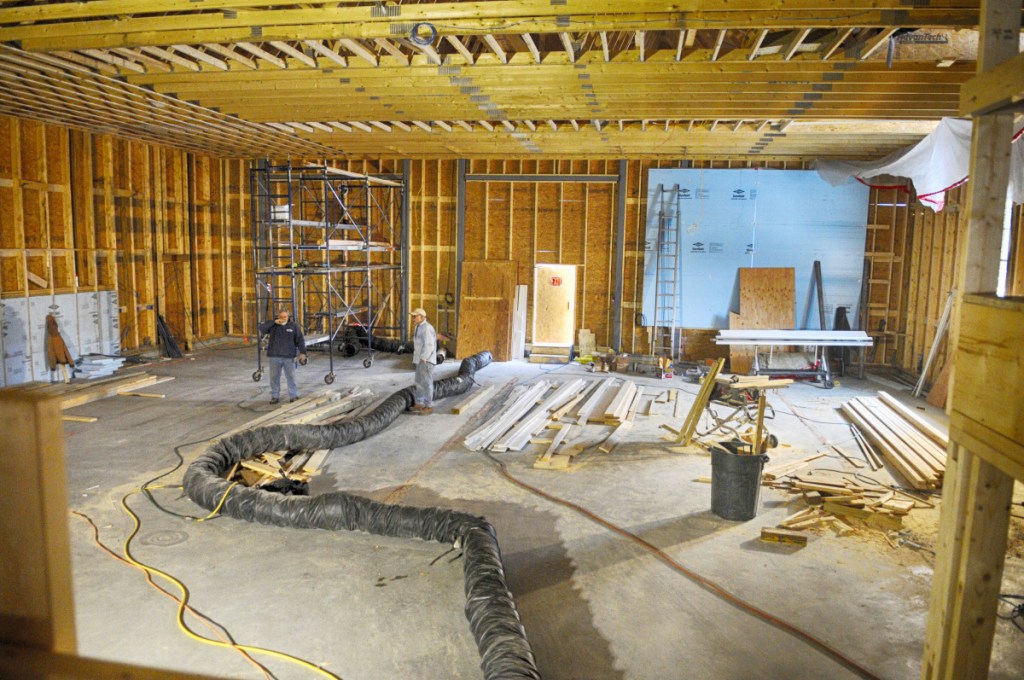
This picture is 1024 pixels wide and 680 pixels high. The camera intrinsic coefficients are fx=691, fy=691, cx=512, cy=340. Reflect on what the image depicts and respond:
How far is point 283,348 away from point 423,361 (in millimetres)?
2377

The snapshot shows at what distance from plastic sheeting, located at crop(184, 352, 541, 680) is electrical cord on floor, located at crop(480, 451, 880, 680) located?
153 cm

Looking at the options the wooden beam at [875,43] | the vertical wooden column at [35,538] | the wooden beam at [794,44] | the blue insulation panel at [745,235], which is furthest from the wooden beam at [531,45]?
the blue insulation panel at [745,235]

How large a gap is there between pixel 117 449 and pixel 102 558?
11.6 ft

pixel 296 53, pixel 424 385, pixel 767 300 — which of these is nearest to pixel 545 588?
pixel 424 385

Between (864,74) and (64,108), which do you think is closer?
(864,74)

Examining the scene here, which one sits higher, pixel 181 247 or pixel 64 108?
pixel 64 108

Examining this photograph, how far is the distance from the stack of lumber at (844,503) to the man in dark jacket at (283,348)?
7.83 meters

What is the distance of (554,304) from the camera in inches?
717

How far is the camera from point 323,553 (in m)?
6.52

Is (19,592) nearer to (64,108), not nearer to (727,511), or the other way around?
(727,511)

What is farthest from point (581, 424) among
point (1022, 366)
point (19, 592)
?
point (19, 592)

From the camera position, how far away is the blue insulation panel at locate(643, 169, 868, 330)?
1630 centimetres

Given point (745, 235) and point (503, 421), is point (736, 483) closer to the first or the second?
point (503, 421)

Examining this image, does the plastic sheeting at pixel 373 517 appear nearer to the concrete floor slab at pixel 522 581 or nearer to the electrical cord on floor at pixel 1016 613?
the concrete floor slab at pixel 522 581
